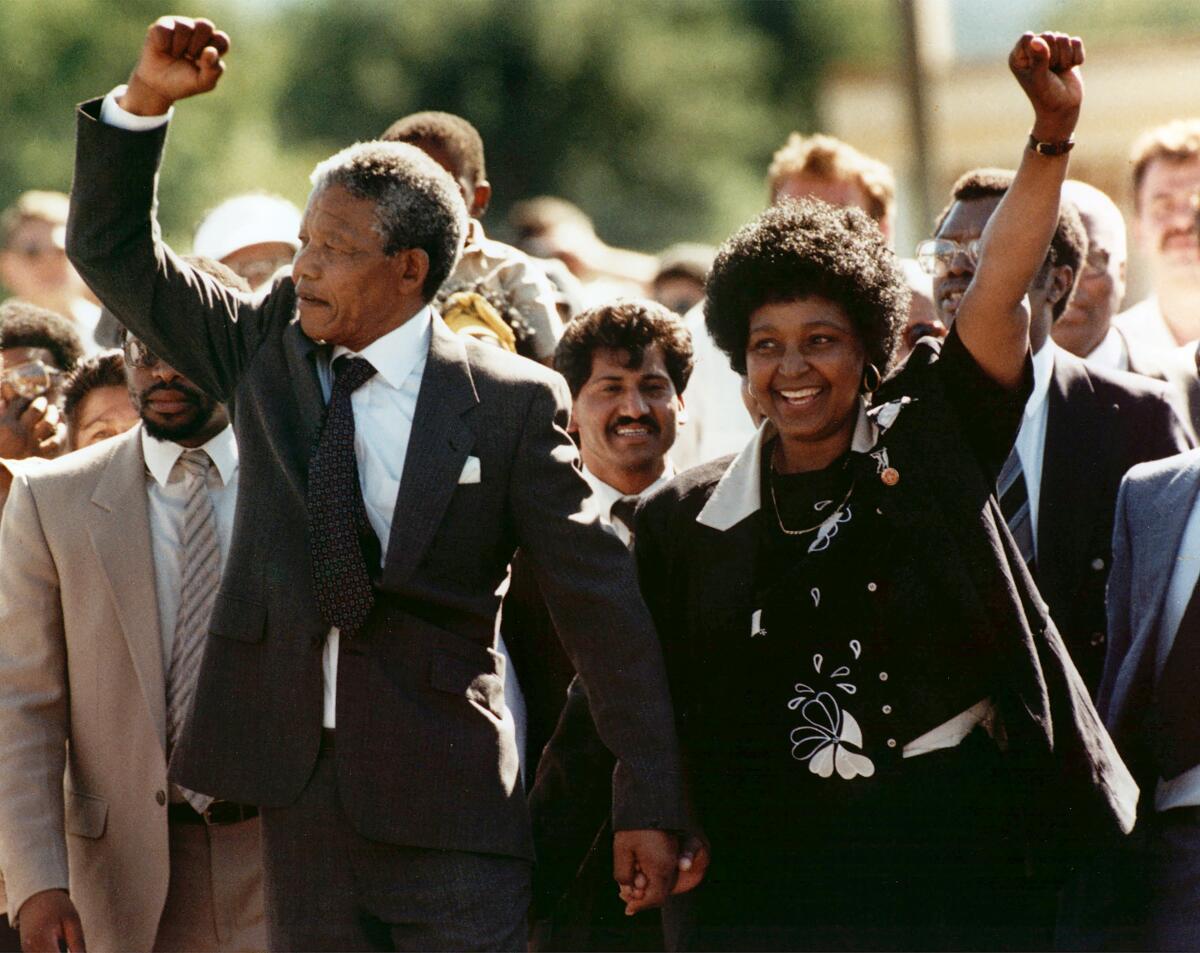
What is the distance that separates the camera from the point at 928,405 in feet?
15.6

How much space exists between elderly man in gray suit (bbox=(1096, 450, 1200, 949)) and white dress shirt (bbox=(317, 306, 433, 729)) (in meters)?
1.98

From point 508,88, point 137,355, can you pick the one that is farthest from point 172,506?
point 508,88

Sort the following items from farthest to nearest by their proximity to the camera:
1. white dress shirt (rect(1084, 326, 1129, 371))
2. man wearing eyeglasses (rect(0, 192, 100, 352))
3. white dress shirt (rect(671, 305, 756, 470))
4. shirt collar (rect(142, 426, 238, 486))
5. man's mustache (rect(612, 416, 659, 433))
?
man wearing eyeglasses (rect(0, 192, 100, 352)) → white dress shirt (rect(671, 305, 756, 470)) → white dress shirt (rect(1084, 326, 1129, 371)) → man's mustache (rect(612, 416, 659, 433)) → shirt collar (rect(142, 426, 238, 486))

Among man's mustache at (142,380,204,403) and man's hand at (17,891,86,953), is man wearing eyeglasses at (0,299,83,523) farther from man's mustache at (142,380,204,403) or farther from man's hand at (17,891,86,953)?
man's hand at (17,891,86,953)

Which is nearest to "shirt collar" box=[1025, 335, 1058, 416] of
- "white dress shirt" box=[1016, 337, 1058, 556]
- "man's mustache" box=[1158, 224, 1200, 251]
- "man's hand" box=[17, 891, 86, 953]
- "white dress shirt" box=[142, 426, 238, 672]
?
"white dress shirt" box=[1016, 337, 1058, 556]

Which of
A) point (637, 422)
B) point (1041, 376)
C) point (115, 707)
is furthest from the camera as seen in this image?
point (637, 422)

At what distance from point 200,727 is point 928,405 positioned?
172cm

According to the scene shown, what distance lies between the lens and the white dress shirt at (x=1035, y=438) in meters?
5.68

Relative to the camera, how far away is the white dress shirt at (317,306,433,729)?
15.2 feet

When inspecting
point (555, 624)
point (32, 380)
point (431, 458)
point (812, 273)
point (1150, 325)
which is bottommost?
point (555, 624)

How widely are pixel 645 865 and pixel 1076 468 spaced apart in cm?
174

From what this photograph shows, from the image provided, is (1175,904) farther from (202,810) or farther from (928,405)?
(202,810)

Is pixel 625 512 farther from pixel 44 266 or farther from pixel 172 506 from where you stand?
pixel 44 266

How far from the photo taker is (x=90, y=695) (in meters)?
5.29
